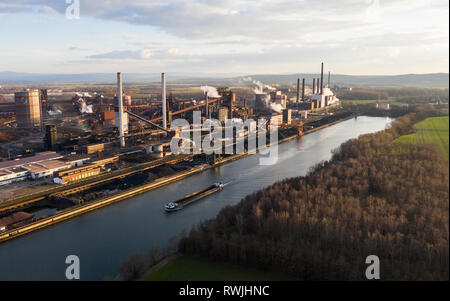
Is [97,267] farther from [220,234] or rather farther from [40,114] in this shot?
[40,114]

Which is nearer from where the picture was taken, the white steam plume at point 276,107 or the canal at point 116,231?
the canal at point 116,231

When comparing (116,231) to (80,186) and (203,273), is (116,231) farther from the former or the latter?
(80,186)

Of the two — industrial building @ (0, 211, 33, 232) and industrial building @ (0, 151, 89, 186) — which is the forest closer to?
industrial building @ (0, 211, 33, 232)
